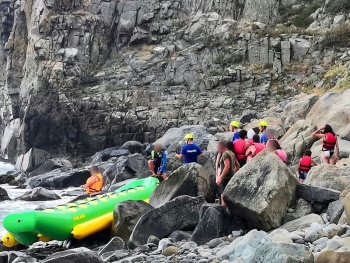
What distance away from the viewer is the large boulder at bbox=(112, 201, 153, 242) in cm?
929

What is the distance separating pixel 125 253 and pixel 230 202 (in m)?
1.70

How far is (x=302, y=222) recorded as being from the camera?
6922 mm

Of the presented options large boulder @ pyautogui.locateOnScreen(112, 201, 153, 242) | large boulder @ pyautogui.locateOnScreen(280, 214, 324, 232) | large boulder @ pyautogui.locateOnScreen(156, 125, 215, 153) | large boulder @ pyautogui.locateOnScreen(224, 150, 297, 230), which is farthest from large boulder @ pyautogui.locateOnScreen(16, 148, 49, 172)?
large boulder @ pyautogui.locateOnScreen(280, 214, 324, 232)

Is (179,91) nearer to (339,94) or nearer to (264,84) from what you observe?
(264,84)

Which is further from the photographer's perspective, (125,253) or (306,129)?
(306,129)

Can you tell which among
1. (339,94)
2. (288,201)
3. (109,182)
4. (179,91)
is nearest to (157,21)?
(179,91)

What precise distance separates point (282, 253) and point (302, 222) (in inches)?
81.7

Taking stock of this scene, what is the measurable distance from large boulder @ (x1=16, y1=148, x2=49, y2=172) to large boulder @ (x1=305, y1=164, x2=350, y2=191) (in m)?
32.5

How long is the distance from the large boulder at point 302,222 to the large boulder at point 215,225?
805 mm

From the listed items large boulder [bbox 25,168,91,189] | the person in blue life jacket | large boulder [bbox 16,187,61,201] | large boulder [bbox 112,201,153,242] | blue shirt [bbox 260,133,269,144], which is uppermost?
blue shirt [bbox 260,133,269,144]

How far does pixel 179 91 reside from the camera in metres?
38.4

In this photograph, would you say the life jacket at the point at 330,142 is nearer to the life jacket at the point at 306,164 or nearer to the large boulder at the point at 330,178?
the life jacket at the point at 306,164

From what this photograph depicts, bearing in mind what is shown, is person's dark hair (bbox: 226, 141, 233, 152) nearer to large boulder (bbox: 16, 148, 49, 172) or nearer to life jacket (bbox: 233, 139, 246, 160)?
life jacket (bbox: 233, 139, 246, 160)

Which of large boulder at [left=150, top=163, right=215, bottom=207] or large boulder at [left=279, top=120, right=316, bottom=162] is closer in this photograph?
large boulder at [left=150, top=163, right=215, bottom=207]
